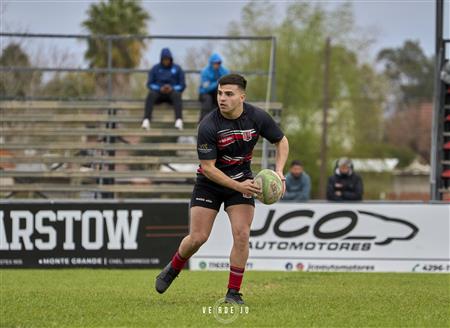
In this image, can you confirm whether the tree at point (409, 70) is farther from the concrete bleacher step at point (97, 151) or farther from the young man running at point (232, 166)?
the young man running at point (232, 166)

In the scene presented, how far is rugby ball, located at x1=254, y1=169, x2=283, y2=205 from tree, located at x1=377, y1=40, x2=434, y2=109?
66.3 m

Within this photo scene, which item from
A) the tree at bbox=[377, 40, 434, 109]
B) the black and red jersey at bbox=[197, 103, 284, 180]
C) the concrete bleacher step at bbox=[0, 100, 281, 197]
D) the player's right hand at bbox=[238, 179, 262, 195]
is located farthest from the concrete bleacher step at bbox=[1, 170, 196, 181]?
the tree at bbox=[377, 40, 434, 109]

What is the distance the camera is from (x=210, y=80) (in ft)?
62.4

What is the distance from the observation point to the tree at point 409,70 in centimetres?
8644

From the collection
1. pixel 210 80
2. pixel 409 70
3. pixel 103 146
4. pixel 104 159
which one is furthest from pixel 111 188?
pixel 409 70

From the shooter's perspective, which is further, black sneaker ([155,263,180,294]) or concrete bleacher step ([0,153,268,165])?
concrete bleacher step ([0,153,268,165])

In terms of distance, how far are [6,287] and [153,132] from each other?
341 inches

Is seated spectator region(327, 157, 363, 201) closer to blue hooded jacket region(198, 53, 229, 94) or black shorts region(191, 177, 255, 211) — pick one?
blue hooded jacket region(198, 53, 229, 94)

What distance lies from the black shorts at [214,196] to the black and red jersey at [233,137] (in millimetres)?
134

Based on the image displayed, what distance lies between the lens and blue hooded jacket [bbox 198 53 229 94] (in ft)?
61.8

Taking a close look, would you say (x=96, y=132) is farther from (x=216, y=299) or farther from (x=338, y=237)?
(x=216, y=299)

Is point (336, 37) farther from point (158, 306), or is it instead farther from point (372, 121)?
point (158, 306)

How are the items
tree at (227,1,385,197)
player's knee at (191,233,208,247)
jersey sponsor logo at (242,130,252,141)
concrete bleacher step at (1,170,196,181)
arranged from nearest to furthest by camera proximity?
jersey sponsor logo at (242,130,252,141), player's knee at (191,233,208,247), concrete bleacher step at (1,170,196,181), tree at (227,1,385,197)

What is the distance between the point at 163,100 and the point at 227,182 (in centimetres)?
1078
